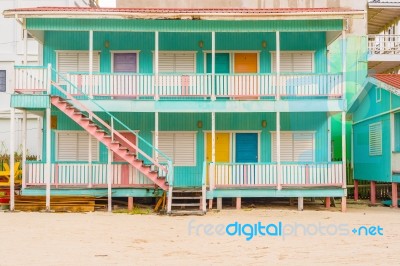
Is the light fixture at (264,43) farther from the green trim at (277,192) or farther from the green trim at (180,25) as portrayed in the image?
the green trim at (277,192)

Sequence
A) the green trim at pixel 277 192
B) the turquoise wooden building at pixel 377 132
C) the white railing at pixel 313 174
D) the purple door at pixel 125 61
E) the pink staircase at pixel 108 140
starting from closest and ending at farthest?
the pink staircase at pixel 108 140 < the green trim at pixel 277 192 < the white railing at pixel 313 174 < the turquoise wooden building at pixel 377 132 < the purple door at pixel 125 61

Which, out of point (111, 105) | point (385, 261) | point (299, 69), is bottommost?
point (385, 261)

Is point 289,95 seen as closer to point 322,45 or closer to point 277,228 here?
point 322,45

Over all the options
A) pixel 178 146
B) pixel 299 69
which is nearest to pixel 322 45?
pixel 299 69

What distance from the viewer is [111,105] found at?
20953 millimetres

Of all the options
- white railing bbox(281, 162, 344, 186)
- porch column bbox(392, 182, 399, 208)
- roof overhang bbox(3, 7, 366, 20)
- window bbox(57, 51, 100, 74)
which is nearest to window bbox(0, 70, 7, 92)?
window bbox(57, 51, 100, 74)

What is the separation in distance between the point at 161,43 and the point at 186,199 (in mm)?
6313

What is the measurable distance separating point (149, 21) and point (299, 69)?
6.22 m

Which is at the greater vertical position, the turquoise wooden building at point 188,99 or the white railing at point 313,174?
the turquoise wooden building at point 188,99

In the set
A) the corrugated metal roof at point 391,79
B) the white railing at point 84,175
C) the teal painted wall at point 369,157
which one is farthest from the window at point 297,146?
the white railing at point 84,175

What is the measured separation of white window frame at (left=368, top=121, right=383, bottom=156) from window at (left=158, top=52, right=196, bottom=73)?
307 inches

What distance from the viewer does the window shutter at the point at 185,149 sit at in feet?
75.8

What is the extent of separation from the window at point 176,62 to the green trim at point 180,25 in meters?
2.20

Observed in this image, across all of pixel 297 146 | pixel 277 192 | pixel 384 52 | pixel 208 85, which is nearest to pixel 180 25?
pixel 208 85
